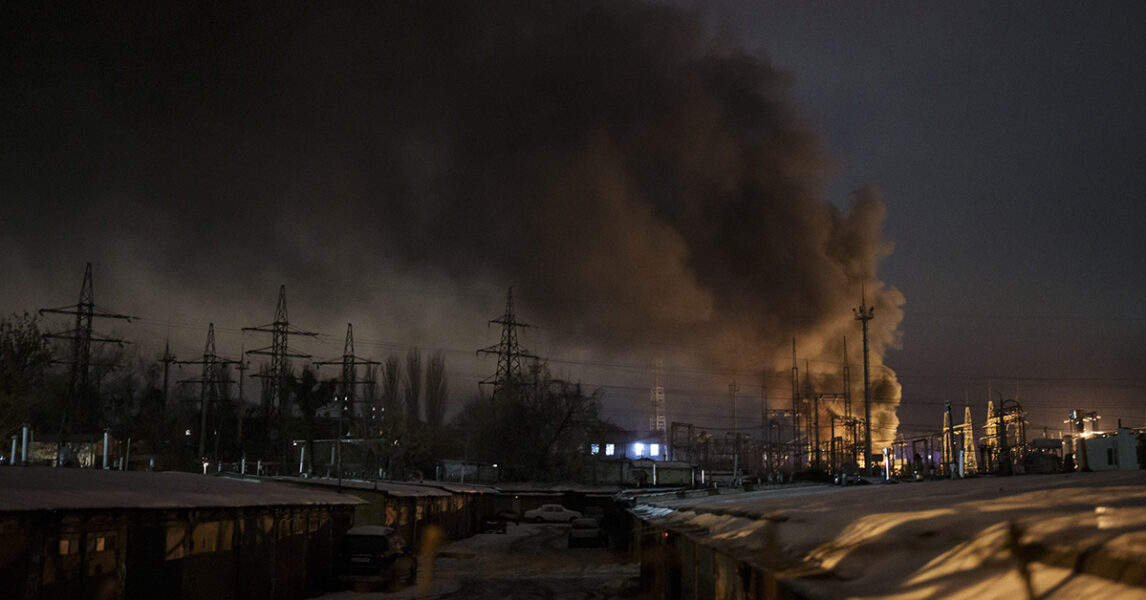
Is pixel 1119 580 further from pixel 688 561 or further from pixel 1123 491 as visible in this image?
pixel 688 561

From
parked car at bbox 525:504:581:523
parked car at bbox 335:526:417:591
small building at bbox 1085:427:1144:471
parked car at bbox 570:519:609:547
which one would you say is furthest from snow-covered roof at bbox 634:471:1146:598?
parked car at bbox 525:504:581:523

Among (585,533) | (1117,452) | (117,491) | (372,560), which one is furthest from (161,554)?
(585,533)

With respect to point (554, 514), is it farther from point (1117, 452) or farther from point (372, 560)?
point (1117, 452)

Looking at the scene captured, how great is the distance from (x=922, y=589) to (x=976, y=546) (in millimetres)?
649

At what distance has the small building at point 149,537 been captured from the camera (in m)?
13.1

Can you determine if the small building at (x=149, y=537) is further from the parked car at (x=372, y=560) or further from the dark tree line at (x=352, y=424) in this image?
the dark tree line at (x=352, y=424)

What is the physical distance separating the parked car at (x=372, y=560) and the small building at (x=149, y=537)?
4.40 ft

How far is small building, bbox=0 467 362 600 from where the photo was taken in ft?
43.1

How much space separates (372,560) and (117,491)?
11373 millimetres

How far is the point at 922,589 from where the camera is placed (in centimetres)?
663

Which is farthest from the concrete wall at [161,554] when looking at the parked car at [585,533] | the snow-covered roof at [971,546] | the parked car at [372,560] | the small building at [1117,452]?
the small building at [1117,452]

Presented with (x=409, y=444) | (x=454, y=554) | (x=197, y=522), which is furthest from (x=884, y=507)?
(x=409, y=444)

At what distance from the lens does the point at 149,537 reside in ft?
53.3

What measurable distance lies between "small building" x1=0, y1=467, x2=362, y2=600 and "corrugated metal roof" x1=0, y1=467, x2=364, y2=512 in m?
0.03
